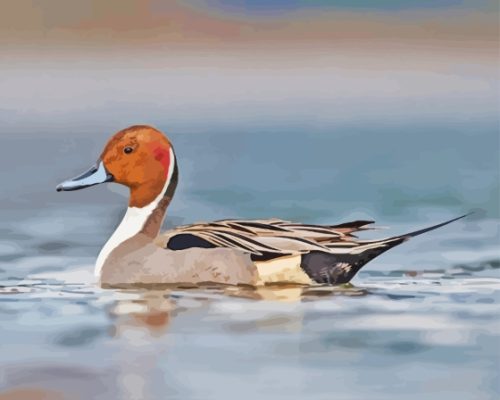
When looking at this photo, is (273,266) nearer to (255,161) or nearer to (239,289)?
(239,289)

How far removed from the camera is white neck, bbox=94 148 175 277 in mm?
8344

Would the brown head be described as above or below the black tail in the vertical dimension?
above

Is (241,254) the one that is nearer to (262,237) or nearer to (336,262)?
(262,237)

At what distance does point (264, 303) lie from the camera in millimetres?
7637

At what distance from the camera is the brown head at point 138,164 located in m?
8.43

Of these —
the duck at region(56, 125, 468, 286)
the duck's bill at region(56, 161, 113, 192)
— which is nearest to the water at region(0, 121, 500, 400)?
the duck at region(56, 125, 468, 286)

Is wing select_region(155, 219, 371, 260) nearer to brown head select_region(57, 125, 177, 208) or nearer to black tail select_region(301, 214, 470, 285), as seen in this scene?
black tail select_region(301, 214, 470, 285)

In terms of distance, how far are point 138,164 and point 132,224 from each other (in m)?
0.30

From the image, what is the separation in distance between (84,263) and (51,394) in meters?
2.60

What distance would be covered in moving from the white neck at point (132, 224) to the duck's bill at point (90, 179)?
0.70 ft

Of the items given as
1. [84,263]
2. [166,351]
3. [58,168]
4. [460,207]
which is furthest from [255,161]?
[166,351]

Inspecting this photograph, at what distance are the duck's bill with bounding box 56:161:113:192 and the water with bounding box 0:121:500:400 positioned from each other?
44 centimetres

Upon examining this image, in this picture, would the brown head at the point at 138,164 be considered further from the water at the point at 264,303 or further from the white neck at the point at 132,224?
the water at the point at 264,303

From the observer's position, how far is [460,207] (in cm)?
1040
